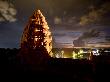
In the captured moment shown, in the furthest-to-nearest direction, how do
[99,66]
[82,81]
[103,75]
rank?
[99,66]
[103,75]
[82,81]

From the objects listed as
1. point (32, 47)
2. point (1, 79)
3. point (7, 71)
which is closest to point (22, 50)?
point (32, 47)

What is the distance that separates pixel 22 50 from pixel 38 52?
3.59 meters

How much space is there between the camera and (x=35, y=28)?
35.9 meters

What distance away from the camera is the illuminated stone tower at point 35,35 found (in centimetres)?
3566

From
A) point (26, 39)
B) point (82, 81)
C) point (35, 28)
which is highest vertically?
point (35, 28)

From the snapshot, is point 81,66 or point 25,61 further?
point 25,61

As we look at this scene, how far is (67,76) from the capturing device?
18.5 meters

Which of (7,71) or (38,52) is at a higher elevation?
(38,52)

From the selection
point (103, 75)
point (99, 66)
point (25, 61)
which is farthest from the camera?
point (25, 61)

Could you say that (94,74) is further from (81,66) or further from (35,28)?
(35,28)

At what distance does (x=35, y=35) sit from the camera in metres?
35.8

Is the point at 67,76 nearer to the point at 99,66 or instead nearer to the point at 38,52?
the point at 99,66

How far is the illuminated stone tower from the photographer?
117 ft

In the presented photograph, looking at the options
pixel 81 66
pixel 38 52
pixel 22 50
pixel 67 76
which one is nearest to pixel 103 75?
pixel 67 76
